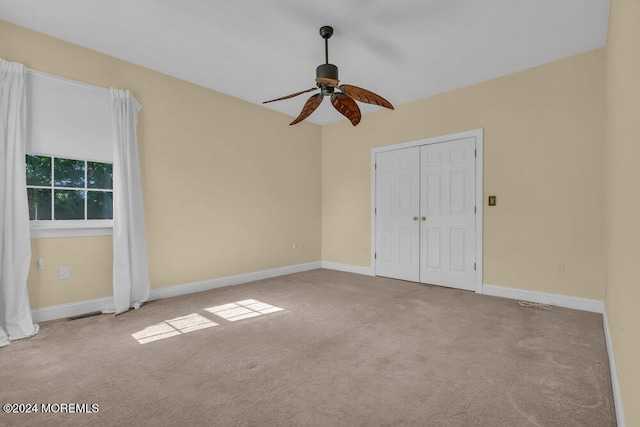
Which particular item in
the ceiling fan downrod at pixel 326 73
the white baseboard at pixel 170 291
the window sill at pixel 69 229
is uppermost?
the ceiling fan downrod at pixel 326 73

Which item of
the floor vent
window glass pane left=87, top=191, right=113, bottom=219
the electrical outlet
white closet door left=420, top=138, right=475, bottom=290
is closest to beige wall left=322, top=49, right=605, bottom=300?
white closet door left=420, top=138, right=475, bottom=290

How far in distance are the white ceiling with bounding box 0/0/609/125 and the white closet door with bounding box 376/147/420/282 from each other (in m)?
1.37

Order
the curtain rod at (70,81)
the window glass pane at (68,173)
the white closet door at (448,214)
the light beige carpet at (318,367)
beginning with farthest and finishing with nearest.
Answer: the white closet door at (448,214) < the window glass pane at (68,173) < the curtain rod at (70,81) < the light beige carpet at (318,367)

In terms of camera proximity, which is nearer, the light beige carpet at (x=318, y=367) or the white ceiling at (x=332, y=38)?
the light beige carpet at (x=318, y=367)

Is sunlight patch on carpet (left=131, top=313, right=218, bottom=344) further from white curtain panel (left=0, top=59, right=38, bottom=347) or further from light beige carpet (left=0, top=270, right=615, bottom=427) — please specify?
white curtain panel (left=0, top=59, right=38, bottom=347)

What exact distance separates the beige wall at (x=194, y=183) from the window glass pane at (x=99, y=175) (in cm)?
36

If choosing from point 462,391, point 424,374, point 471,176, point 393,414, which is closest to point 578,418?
point 462,391

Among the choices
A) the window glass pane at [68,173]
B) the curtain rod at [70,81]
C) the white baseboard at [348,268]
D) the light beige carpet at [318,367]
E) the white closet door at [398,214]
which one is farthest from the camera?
the white baseboard at [348,268]

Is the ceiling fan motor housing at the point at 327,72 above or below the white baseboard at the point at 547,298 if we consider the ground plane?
above

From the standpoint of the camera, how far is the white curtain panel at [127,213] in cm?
339

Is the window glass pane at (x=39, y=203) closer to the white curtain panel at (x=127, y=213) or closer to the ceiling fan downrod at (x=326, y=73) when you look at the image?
the white curtain panel at (x=127, y=213)

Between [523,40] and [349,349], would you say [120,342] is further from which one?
[523,40]

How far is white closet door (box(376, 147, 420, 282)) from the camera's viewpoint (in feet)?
15.9

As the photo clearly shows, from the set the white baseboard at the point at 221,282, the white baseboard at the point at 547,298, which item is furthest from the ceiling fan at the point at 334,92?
the white baseboard at the point at 547,298
